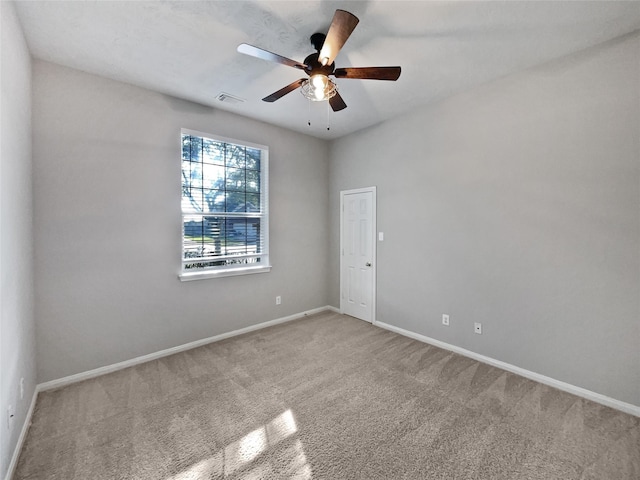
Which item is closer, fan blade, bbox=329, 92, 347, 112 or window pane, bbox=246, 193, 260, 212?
fan blade, bbox=329, 92, 347, 112

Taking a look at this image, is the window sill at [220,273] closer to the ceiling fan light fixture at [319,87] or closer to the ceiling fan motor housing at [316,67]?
the ceiling fan light fixture at [319,87]

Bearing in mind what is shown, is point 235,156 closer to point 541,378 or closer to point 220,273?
point 220,273

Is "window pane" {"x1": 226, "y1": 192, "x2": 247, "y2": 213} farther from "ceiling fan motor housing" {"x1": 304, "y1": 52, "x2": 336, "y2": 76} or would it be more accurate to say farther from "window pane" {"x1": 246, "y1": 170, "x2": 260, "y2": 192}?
"ceiling fan motor housing" {"x1": 304, "y1": 52, "x2": 336, "y2": 76}

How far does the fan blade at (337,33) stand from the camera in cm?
150

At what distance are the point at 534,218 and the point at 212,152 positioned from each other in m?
3.51

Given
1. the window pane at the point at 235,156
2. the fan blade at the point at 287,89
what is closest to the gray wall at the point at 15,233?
the fan blade at the point at 287,89

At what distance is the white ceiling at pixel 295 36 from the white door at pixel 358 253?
5.32 ft

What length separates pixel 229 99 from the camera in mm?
3100

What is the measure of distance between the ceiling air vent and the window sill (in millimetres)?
1990

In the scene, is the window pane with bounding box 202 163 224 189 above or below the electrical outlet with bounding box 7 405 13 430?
above

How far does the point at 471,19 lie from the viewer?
6.30ft

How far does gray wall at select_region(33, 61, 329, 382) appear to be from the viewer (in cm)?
240

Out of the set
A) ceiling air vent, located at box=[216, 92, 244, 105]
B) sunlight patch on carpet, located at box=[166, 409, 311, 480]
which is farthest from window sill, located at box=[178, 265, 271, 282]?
ceiling air vent, located at box=[216, 92, 244, 105]

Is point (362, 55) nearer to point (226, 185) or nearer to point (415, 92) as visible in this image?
point (415, 92)
